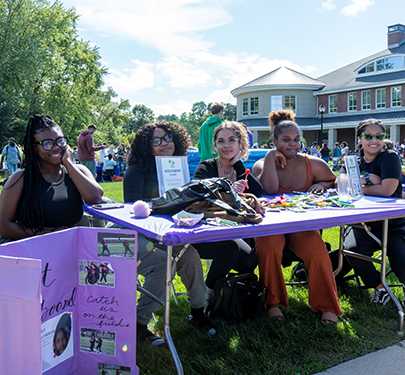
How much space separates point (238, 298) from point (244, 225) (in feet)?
3.26

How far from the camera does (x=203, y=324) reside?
2768 mm

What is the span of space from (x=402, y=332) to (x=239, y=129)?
2.00m

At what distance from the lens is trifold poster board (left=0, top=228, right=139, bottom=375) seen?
184cm

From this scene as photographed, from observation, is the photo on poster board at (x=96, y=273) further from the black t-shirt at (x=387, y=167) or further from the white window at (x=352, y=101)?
the white window at (x=352, y=101)

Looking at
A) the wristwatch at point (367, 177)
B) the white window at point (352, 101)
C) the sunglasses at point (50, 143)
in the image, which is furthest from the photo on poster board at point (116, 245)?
the white window at point (352, 101)

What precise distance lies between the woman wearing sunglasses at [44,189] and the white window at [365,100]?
35.1m

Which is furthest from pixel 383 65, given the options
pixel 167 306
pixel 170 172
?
pixel 167 306

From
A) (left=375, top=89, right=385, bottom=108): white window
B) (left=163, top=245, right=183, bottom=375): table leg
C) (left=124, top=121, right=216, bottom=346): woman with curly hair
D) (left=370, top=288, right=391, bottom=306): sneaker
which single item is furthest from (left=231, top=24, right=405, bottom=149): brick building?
(left=163, top=245, right=183, bottom=375): table leg

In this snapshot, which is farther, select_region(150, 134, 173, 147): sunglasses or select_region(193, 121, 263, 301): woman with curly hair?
select_region(150, 134, 173, 147): sunglasses

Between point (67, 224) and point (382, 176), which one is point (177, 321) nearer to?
point (67, 224)

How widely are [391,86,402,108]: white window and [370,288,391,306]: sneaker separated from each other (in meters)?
32.8

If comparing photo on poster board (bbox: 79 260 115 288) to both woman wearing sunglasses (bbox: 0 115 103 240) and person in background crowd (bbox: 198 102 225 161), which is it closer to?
woman wearing sunglasses (bbox: 0 115 103 240)

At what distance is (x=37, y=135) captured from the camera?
107 inches

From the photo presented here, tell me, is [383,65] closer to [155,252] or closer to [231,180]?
[231,180]
